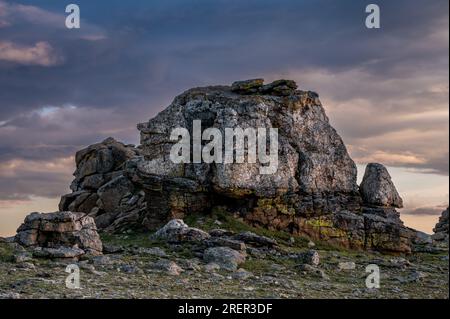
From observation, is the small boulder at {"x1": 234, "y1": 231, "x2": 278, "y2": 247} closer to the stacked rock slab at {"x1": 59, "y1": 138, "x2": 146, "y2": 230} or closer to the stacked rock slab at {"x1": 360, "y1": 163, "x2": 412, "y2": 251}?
the stacked rock slab at {"x1": 360, "y1": 163, "x2": 412, "y2": 251}

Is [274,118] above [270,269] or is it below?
above

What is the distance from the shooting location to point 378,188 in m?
62.5

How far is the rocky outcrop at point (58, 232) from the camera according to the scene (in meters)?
44.1

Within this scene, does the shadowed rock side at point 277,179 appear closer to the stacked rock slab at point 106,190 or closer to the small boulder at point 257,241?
the stacked rock slab at point 106,190

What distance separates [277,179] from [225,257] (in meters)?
16.9

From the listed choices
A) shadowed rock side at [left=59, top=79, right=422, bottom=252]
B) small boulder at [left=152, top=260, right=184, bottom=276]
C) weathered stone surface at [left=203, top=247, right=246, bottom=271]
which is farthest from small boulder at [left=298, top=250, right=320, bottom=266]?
shadowed rock side at [left=59, top=79, right=422, bottom=252]

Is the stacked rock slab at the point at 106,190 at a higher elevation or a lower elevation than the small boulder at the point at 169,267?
higher

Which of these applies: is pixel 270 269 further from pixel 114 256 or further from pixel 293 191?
pixel 293 191

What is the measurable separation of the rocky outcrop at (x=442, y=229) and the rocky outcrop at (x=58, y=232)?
42.0 metres

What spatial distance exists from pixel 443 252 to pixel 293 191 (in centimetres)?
1438

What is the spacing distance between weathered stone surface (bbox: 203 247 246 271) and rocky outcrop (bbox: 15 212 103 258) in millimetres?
7701

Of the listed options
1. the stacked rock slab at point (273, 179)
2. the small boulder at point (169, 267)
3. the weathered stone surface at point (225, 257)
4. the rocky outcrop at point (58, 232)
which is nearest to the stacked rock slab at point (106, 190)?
the stacked rock slab at point (273, 179)
